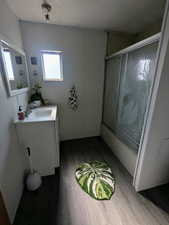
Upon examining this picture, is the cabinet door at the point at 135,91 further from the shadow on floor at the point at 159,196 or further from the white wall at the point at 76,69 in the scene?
the white wall at the point at 76,69

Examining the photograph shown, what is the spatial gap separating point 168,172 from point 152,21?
237 cm

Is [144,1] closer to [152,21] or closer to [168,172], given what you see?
[152,21]

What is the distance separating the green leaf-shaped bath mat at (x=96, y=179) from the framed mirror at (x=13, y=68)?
1519 millimetres

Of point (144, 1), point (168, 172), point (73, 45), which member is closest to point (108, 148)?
point (168, 172)

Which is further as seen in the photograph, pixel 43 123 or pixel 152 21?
pixel 152 21

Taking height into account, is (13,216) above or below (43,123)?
below

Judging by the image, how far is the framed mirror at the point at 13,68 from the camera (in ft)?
4.00

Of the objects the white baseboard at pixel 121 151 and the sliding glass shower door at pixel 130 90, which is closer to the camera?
the sliding glass shower door at pixel 130 90

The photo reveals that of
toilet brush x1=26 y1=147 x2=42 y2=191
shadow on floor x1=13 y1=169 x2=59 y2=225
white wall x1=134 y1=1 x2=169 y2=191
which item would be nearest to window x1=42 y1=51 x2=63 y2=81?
toilet brush x1=26 y1=147 x2=42 y2=191

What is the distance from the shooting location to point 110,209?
1.26 meters

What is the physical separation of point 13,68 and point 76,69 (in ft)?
3.85

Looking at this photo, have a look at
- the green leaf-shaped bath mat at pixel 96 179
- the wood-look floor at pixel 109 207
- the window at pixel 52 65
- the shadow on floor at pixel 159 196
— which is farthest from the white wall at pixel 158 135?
the window at pixel 52 65

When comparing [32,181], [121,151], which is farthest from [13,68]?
[121,151]

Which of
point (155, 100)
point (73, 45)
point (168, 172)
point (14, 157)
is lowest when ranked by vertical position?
point (168, 172)
